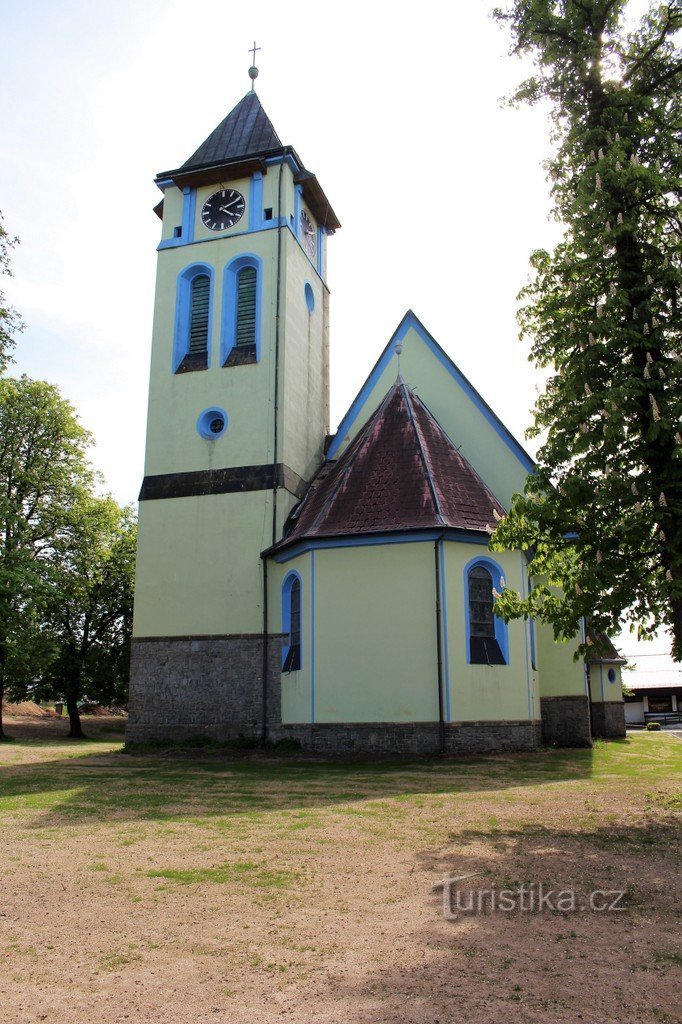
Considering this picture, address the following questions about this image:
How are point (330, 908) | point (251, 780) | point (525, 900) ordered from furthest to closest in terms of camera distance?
point (251, 780) → point (525, 900) → point (330, 908)

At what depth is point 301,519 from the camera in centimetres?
2100

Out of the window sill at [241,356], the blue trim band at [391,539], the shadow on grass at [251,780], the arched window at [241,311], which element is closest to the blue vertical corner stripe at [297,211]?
the arched window at [241,311]

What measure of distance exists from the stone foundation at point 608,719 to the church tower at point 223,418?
15.2 m

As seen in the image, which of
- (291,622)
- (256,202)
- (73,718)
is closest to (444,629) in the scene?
(291,622)

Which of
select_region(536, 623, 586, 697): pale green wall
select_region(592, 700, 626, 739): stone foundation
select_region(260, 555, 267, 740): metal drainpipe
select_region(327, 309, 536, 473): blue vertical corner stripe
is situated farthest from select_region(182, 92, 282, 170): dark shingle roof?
select_region(592, 700, 626, 739): stone foundation

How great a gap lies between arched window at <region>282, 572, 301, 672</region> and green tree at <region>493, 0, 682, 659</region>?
934 cm

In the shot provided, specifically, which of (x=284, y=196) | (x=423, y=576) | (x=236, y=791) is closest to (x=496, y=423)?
(x=423, y=576)

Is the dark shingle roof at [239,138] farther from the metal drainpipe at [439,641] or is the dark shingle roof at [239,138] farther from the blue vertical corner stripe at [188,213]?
the metal drainpipe at [439,641]

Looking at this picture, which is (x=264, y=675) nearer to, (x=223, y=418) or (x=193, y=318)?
(x=223, y=418)

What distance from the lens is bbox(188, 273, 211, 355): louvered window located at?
80.5 ft

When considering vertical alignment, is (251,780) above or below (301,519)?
below

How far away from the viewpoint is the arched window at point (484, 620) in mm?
18125

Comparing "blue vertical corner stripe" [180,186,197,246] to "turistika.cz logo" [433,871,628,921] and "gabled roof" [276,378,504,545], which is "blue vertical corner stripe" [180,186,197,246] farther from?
"turistika.cz logo" [433,871,628,921]

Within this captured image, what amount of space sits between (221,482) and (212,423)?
1.98 meters
